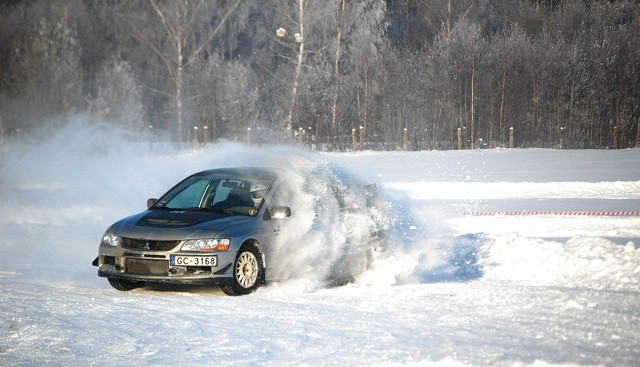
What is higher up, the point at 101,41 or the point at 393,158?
the point at 101,41

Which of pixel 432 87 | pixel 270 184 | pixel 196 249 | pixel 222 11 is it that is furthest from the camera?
pixel 222 11

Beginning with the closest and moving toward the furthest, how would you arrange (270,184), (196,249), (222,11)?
1. (196,249)
2. (270,184)
3. (222,11)

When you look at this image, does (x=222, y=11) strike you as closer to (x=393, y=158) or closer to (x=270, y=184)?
(x=393, y=158)

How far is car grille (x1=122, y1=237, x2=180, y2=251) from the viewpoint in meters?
9.44

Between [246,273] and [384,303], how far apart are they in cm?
172

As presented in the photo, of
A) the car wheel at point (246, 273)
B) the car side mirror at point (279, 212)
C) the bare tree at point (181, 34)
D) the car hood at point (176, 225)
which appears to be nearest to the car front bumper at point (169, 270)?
the car wheel at point (246, 273)

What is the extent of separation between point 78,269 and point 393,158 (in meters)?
26.5

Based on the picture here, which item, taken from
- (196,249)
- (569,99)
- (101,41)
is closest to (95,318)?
(196,249)

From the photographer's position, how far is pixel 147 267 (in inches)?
374

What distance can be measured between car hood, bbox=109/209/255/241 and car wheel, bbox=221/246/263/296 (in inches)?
14.4

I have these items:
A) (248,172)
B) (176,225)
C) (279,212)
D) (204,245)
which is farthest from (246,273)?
(248,172)

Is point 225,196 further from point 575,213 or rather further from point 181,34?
point 181,34

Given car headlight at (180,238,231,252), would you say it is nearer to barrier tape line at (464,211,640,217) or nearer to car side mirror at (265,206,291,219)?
car side mirror at (265,206,291,219)

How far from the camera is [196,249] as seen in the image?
9.39m
